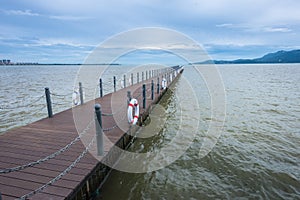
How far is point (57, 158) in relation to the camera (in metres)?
3.83

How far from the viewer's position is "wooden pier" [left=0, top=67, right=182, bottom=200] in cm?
292

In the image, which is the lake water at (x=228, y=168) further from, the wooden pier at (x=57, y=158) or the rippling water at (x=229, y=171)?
the wooden pier at (x=57, y=158)

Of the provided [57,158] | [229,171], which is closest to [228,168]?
[229,171]

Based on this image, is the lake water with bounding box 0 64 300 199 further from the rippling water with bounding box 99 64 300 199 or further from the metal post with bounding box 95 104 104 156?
the metal post with bounding box 95 104 104 156

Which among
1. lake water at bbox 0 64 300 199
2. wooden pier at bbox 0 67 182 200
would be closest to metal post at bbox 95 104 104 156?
wooden pier at bbox 0 67 182 200

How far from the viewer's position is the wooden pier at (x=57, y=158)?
2916 mm

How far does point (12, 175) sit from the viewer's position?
10.6ft

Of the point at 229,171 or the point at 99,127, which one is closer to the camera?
the point at 99,127

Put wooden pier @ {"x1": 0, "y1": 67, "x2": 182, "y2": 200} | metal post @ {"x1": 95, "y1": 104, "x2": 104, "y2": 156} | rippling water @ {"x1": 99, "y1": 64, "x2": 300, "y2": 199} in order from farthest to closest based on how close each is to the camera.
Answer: rippling water @ {"x1": 99, "y1": 64, "x2": 300, "y2": 199} → metal post @ {"x1": 95, "y1": 104, "x2": 104, "y2": 156} → wooden pier @ {"x1": 0, "y1": 67, "x2": 182, "y2": 200}

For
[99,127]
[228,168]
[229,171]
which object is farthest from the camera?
[228,168]

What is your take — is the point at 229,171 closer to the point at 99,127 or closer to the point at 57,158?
the point at 99,127

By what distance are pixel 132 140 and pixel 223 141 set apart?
9.67 feet

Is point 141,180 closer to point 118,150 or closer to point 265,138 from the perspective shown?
point 118,150

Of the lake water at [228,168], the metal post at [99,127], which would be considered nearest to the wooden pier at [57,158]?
the metal post at [99,127]
